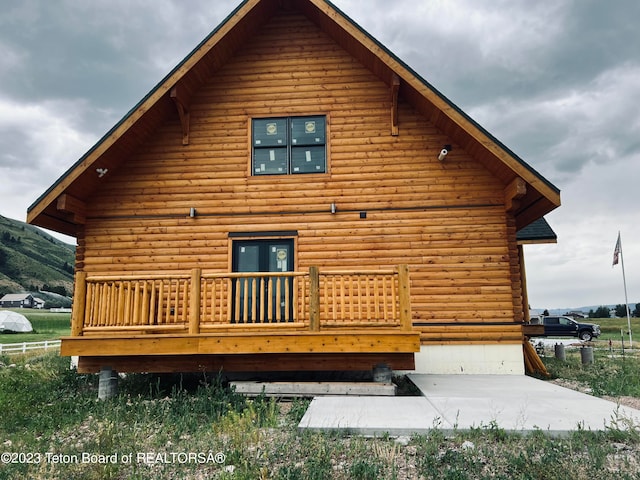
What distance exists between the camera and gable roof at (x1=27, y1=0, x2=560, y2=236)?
952cm

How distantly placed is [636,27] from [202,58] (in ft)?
57.0

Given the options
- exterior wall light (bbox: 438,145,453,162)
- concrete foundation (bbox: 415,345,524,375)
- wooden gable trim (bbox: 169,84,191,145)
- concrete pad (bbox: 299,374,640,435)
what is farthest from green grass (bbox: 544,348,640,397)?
wooden gable trim (bbox: 169,84,191,145)

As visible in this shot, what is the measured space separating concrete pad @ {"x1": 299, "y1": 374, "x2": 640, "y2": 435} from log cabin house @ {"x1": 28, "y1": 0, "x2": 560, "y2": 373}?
2.56m

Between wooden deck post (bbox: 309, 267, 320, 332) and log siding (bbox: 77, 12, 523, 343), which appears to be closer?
wooden deck post (bbox: 309, 267, 320, 332)

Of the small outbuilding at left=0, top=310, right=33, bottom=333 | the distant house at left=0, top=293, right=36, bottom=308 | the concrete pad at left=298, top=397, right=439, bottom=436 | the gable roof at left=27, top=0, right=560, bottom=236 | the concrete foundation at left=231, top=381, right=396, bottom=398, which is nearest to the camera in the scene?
the concrete pad at left=298, top=397, right=439, bottom=436

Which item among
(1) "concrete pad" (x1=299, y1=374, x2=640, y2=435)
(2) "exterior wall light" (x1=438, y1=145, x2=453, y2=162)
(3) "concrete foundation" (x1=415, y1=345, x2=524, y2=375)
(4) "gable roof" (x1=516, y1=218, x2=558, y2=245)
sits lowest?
(1) "concrete pad" (x1=299, y1=374, x2=640, y2=435)

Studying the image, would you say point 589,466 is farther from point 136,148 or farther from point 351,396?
point 136,148

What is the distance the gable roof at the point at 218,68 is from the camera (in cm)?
952

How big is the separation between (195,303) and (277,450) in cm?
399

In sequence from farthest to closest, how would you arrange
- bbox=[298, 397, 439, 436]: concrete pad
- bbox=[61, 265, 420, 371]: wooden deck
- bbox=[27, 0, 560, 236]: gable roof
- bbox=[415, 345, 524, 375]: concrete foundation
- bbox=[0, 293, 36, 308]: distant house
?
bbox=[0, 293, 36, 308]: distant house
bbox=[415, 345, 524, 375]: concrete foundation
bbox=[27, 0, 560, 236]: gable roof
bbox=[61, 265, 420, 371]: wooden deck
bbox=[298, 397, 439, 436]: concrete pad

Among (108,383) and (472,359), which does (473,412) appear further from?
(108,383)

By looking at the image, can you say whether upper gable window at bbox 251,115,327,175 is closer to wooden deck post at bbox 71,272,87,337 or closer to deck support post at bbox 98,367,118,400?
wooden deck post at bbox 71,272,87,337

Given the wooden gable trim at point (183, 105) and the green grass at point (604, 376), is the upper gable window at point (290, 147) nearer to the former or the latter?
the wooden gable trim at point (183, 105)

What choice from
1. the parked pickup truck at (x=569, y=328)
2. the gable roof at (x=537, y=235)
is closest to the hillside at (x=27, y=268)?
the parked pickup truck at (x=569, y=328)
